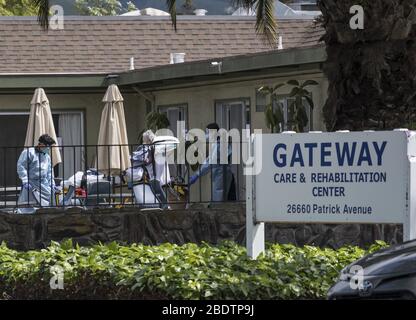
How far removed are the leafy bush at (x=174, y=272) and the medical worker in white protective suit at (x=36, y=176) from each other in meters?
4.01

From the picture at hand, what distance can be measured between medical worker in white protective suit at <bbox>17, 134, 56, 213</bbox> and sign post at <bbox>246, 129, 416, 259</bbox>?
5.31 metres

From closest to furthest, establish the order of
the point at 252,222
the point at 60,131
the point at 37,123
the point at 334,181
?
1. the point at 334,181
2. the point at 252,222
3. the point at 37,123
4. the point at 60,131

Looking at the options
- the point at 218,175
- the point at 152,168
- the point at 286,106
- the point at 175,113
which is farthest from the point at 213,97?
the point at 152,168

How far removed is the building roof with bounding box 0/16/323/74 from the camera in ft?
68.8

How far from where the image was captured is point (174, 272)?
8.68 m

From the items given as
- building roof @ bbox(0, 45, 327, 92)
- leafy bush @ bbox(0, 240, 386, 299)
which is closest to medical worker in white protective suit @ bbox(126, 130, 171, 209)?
building roof @ bbox(0, 45, 327, 92)

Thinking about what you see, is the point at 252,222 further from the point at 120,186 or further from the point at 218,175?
the point at 120,186

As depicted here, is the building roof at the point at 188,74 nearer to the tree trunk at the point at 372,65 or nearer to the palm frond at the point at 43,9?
the tree trunk at the point at 372,65

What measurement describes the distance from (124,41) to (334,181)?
43.5ft

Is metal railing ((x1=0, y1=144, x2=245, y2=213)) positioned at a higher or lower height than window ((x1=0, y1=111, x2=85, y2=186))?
lower

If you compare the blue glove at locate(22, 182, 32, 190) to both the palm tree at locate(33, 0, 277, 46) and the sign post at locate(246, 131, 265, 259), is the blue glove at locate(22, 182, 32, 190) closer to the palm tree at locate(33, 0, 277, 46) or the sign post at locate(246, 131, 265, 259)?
the palm tree at locate(33, 0, 277, 46)

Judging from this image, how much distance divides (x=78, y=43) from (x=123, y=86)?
1849mm

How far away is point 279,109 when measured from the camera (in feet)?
50.6

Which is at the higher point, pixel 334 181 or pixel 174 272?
pixel 334 181
